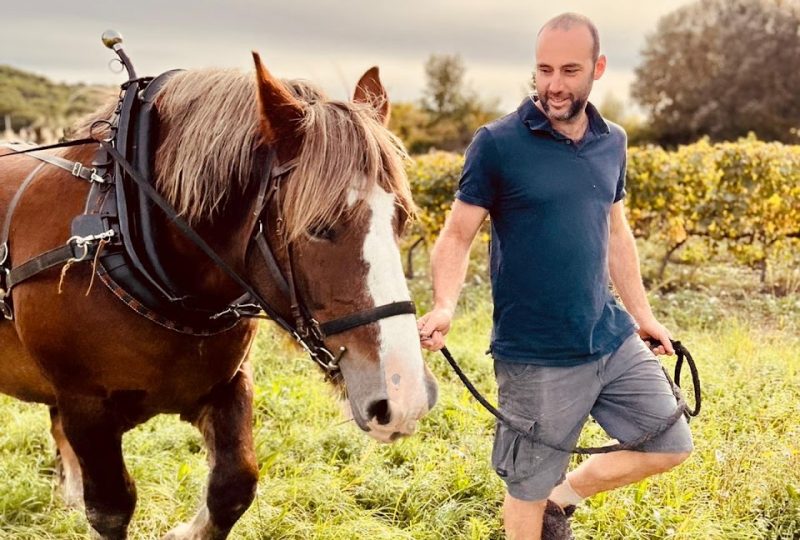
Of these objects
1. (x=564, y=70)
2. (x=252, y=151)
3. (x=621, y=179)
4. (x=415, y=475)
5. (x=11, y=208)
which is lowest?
(x=415, y=475)

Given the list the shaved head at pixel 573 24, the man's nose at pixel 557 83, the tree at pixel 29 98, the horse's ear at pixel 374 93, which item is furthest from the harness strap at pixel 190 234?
the tree at pixel 29 98

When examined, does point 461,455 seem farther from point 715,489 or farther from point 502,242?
point 502,242

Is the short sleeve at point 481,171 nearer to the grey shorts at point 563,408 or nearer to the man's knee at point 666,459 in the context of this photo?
the grey shorts at point 563,408

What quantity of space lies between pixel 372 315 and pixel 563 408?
1038mm

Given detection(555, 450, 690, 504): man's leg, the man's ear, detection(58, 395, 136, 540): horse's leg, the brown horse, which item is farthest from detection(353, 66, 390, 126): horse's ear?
detection(555, 450, 690, 504): man's leg

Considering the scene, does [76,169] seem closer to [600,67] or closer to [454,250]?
[454,250]

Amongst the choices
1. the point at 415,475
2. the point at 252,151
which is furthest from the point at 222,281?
the point at 415,475

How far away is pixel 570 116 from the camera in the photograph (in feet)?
7.88

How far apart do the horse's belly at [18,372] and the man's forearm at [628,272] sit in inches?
88.0

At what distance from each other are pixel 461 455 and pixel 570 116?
194 centimetres

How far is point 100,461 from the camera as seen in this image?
2.58 metres

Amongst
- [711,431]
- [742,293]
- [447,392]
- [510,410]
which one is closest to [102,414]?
[510,410]

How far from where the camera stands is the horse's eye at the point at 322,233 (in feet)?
6.05

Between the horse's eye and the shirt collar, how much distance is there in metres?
0.91
